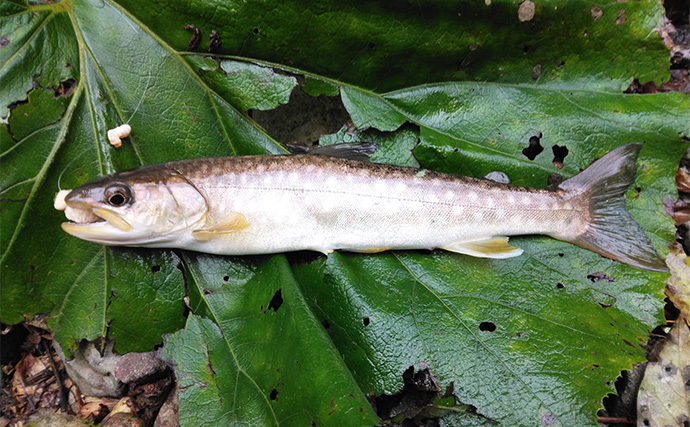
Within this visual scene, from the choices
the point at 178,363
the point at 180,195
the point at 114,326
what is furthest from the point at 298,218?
the point at 114,326

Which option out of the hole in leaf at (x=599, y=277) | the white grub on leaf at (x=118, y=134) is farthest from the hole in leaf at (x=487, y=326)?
the white grub on leaf at (x=118, y=134)

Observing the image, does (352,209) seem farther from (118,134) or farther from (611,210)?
(611,210)

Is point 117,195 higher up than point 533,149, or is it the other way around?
point 533,149

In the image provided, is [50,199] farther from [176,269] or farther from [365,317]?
[365,317]

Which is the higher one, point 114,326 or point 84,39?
point 84,39

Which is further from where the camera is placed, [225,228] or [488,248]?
[488,248]

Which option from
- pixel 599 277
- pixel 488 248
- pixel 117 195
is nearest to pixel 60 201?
pixel 117 195
